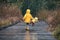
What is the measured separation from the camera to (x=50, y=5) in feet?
179

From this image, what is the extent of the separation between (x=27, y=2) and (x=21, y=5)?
2.66 metres

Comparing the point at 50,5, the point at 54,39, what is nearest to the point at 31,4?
the point at 50,5

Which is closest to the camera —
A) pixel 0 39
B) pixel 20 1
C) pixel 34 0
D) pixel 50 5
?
pixel 0 39

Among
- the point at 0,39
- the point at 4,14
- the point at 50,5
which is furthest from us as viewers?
the point at 50,5

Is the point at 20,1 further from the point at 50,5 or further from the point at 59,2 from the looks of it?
the point at 59,2

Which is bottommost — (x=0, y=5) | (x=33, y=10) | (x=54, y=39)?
(x=33, y=10)

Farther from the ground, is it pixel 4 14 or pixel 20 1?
pixel 4 14

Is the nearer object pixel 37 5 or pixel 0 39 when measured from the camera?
pixel 0 39

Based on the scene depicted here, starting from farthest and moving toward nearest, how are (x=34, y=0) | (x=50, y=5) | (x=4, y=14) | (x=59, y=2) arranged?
(x=34, y=0)
(x=50, y=5)
(x=4, y=14)
(x=59, y=2)

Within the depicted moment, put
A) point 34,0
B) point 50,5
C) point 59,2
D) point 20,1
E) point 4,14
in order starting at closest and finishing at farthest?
1. point 59,2
2. point 4,14
3. point 50,5
4. point 20,1
5. point 34,0

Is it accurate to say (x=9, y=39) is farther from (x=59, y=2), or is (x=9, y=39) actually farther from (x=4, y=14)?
(x=4, y=14)

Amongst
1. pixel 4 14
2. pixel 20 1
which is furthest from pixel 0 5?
pixel 20 1

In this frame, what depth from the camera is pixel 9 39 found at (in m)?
17.4

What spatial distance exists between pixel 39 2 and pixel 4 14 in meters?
32.2
